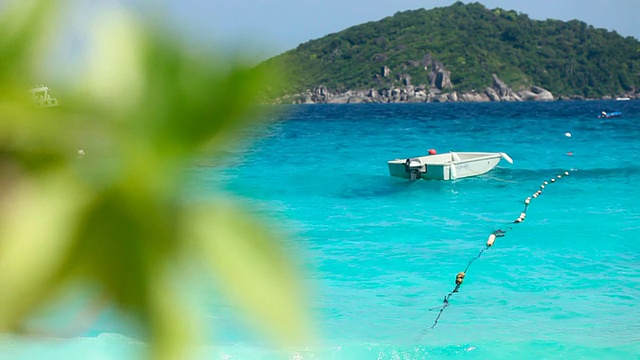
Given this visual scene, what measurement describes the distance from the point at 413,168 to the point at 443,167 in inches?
31.3

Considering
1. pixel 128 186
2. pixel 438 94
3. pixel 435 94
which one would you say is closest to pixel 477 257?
pixel 128 186

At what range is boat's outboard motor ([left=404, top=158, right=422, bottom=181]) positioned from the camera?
2148 centimetres

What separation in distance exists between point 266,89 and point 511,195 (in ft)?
68.0

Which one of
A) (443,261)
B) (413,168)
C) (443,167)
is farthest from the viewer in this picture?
(413,168)

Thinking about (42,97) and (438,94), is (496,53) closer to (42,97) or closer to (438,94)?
(438,94)

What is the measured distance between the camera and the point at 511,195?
2064 cm

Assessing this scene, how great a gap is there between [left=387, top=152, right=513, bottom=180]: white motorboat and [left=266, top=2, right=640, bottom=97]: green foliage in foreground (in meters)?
96.2

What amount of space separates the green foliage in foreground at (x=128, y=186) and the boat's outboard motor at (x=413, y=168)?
2112 cm

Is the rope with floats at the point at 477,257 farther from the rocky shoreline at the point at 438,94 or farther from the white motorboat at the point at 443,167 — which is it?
the rocky shoreline at the point at 438,94

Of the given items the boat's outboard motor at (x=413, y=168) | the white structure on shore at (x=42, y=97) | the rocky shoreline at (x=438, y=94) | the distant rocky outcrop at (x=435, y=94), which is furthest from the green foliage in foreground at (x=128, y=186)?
the rocky shoreline at (x=438, y=94)

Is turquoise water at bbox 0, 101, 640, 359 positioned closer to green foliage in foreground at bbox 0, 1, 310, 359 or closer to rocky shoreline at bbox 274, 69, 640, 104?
green foliage in foreground at bbox 0, 1, 310, 359

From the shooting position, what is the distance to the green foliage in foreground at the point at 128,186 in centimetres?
46

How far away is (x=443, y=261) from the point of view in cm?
1260

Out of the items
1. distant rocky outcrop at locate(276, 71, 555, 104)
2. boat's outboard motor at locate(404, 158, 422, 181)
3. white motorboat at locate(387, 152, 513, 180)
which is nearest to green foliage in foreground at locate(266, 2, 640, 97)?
distant rocky outcrop at locate(276, 71, 555, 104)
